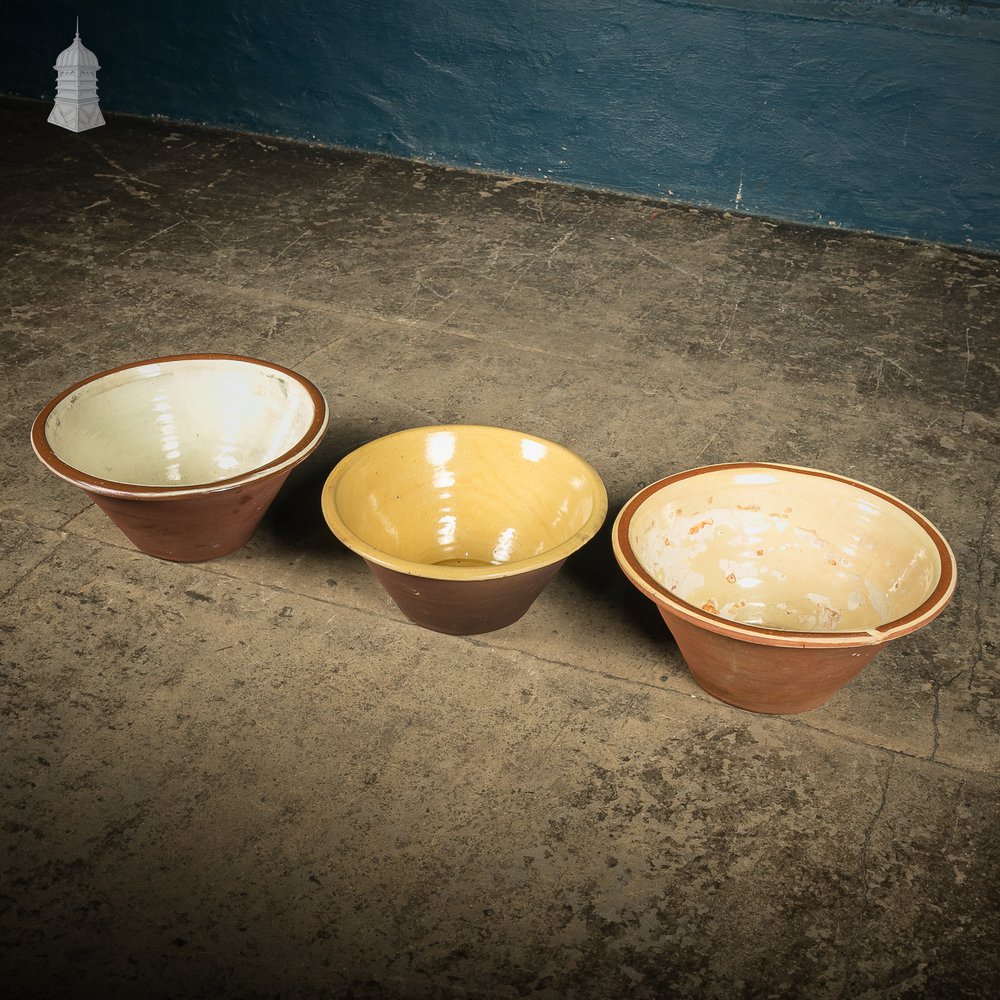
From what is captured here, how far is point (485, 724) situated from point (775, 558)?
97 centimetres

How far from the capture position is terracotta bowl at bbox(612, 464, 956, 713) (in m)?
2.67

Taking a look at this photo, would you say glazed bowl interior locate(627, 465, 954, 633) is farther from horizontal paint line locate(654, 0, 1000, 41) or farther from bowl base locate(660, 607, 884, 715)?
horizontal paint line locate(654, 0, 1000, 41)

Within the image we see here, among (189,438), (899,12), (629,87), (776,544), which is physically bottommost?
(189,438)

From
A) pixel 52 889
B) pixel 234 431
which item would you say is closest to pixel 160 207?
pixel 234 431

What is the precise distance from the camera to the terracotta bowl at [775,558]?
105 inches

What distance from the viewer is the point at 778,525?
9.95 ft

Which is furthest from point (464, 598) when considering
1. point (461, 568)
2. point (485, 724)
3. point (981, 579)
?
point (981, 579)

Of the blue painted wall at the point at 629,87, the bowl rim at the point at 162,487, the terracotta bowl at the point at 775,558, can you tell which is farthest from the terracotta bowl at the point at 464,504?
the blue painted wall at the point at 629,87

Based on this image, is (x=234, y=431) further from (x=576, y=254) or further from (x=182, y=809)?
(x=576, y=254)

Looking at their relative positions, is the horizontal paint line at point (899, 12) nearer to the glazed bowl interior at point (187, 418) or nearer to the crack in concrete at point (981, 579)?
the crack in concrete at point (981, 579)

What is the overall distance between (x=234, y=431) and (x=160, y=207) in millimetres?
2825

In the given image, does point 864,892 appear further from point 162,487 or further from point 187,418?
point 187,418

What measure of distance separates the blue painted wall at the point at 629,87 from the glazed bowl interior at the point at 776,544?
3398mm

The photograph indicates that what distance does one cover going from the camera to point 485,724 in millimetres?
2744
